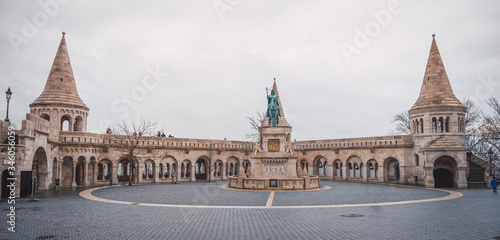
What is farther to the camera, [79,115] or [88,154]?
[79,115]

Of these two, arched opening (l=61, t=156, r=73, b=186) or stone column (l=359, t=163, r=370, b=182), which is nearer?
arched opening (l=61, t=156, r=73, b=186)

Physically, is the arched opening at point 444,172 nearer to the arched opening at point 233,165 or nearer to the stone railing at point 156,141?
the stone railing at point 156,141

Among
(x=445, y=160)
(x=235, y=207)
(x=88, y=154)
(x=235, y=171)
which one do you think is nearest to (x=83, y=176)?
(x=88, y=154)

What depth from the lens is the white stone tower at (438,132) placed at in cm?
2843

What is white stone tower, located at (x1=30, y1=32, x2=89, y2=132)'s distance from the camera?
3198cm

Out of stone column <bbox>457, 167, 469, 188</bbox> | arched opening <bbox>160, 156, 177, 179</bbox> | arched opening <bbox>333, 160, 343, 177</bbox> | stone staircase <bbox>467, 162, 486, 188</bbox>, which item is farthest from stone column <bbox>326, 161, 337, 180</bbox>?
arched opening <bbox>160, 156, 177, 179</bbox>

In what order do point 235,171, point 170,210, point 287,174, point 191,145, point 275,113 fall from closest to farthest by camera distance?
point 170,210 → point 287,174 → point 275,113 → point 191,145 → point 235,171

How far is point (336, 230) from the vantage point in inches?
434

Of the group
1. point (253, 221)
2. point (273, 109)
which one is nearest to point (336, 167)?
point (273, 109)

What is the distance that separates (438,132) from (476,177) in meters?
4.60

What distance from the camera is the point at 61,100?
106 ft

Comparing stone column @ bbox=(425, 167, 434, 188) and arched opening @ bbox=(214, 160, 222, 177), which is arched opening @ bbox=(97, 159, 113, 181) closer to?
arched opening @ bbox=(214, 160, 222, 177)

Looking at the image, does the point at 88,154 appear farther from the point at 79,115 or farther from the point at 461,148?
the point at 461,148

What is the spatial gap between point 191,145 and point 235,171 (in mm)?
7417
